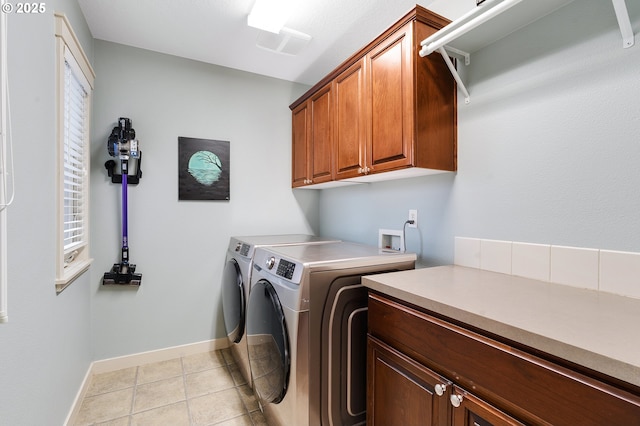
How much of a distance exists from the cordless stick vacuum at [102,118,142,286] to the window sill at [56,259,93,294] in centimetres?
23

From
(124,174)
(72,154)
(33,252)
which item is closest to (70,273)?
(33,252)

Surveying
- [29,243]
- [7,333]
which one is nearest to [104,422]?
[7,333]

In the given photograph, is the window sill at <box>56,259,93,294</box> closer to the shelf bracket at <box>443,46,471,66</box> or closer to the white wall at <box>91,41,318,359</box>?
the white wall at <box>91,41,318,359</box>

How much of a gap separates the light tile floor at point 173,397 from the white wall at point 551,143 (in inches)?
61.0

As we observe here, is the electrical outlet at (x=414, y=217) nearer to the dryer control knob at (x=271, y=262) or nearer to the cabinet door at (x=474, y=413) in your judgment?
the dryer control knob at (x=271, y=262)

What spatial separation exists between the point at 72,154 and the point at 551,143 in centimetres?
262

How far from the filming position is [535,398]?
740 mm

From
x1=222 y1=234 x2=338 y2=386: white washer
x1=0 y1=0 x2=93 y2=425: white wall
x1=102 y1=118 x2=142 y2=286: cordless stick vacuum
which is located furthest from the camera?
x1=102 y1=118 x2=142 y2=286: cordless stick vacuum

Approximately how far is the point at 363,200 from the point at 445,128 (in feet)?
3.05

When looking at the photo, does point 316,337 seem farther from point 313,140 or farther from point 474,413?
point 313,140

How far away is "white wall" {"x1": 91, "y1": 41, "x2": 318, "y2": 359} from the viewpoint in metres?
2.23

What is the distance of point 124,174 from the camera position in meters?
2.19

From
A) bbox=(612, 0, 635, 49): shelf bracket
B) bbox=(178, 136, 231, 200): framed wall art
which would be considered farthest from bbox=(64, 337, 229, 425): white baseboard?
bbox=(612, 0, 635, 49): shelf bracket

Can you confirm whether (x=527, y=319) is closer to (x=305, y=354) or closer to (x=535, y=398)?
(x=535, y=398)
